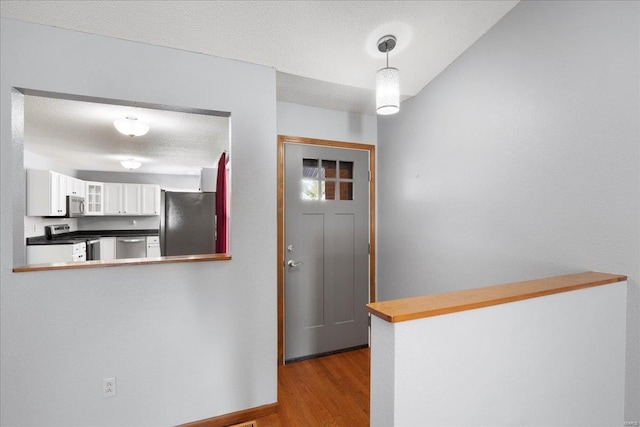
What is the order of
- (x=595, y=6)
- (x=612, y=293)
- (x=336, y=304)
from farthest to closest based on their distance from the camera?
(x=336, y=304) → (x=595, y=6) → (x=612, y=293)

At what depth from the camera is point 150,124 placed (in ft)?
10.3

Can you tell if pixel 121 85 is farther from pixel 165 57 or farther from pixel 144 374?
pixel 144 374

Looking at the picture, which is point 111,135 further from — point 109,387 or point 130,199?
point 130,199

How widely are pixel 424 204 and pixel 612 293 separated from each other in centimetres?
130

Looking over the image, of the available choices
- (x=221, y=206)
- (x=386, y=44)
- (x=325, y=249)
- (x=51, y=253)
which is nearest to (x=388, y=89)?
(x=386, y=44)

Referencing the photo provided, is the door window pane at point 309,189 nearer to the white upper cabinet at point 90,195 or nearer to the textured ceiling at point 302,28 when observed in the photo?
the textured ceiling at point 302,28

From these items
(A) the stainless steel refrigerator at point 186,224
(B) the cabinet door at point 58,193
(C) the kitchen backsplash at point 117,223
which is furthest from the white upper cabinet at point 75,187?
(A) the stainless steel refrigerator at point 186,224

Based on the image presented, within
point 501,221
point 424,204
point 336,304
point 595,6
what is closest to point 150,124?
point 336,304

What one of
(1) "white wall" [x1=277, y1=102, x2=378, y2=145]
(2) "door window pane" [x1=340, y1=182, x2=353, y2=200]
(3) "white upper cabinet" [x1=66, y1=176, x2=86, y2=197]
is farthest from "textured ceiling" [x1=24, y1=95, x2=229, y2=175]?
(2) "door window pane" [x1=340, y1=182, x2=353, y2=200]

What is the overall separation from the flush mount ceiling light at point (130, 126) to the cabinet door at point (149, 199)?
429 centimetres

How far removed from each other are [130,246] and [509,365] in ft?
24.0

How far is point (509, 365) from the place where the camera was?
1098 mm

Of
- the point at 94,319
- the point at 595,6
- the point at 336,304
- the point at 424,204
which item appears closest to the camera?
the point at 595,6

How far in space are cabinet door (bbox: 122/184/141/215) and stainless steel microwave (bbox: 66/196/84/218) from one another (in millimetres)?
869
